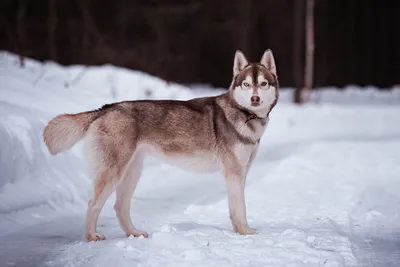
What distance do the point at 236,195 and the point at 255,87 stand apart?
3.69 feet

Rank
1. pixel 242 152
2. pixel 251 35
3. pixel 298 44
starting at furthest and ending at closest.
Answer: pixel 251 35, pixel 298 44, pixel 242 152

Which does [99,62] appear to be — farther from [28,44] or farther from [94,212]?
[94,212]

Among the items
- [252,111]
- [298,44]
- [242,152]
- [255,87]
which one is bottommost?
[242,152]

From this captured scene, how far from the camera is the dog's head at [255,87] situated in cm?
464

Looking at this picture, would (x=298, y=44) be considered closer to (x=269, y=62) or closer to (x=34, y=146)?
(x=269, y=62)

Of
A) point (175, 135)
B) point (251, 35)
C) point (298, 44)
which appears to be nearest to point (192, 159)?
point (175, 135)

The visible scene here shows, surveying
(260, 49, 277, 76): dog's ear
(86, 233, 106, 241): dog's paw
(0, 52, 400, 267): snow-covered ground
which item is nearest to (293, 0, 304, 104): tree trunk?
(0, 52, 400, 267): snow-covered ground

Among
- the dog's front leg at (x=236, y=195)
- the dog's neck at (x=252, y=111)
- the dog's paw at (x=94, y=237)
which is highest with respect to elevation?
the dog's neck at (x=252, y=111)

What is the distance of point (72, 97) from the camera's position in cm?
832

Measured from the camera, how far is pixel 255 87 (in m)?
4.64

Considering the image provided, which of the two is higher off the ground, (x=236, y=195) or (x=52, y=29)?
(x=52, y=29)

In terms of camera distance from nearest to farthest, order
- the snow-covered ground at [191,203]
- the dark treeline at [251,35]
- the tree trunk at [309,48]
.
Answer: the snow-covered ground at [191,203], the tree trunk at [309,48], the dark treeline at [251,35]

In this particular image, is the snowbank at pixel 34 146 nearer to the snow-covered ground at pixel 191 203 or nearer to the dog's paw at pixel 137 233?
the snow-covered ground at pixel 191 203

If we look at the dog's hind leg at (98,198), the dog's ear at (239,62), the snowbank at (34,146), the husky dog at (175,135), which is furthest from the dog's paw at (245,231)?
the snowbank at (34,146)
